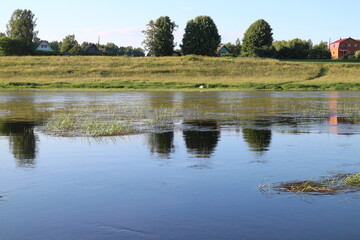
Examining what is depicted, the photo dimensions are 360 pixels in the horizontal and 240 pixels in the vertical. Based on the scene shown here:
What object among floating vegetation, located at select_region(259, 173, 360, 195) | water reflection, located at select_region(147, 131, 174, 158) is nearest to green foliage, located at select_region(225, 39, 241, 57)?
water reflection, located at select_region(147, 131, 174, 158)

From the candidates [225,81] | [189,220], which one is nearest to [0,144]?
[189,220]

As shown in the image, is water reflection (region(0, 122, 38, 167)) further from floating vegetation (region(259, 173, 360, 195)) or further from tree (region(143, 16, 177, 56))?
tree (region(143, 16, 177, 56))

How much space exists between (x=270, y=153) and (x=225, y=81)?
198 ft

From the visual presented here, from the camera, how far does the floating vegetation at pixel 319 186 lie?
1140 centimetres

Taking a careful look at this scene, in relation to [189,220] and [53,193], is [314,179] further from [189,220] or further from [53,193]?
[53,193]

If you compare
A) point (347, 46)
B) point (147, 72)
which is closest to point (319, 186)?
point (147, 72)

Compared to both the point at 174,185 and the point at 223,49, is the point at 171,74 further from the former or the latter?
the point at 223,49

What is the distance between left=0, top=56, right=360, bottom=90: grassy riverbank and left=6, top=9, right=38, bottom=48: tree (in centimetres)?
5564

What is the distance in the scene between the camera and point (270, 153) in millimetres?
16656

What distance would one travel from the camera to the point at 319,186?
38.8 ft

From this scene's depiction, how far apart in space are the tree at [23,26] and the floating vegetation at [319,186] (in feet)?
471

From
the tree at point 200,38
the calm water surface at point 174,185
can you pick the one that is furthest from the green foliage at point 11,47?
the calm water surface at point 174,185

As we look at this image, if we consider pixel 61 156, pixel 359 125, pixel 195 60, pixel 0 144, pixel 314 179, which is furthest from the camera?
pixel 195 60

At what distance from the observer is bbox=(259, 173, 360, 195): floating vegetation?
11401mm
